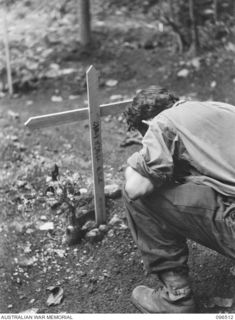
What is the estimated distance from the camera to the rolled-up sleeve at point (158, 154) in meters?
2.80

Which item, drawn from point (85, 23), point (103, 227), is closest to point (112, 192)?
point (103, 227)

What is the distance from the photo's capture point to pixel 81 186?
14.8ft

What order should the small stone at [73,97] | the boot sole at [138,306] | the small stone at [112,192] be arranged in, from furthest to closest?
the small stone at [73,97] → the small stone at [112,192] → the boot sole at [138,306]

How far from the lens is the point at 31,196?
4.50m

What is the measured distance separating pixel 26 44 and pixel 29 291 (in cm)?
429

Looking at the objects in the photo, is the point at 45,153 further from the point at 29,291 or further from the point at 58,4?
the point at 58,4

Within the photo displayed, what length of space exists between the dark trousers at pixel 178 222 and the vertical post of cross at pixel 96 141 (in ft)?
2.51

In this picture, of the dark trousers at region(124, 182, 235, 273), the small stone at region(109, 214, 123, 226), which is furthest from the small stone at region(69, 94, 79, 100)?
the dark trousers at region(124, 182, 235, 273)

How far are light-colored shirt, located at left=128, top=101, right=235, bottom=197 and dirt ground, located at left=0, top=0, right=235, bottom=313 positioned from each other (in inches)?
34.1

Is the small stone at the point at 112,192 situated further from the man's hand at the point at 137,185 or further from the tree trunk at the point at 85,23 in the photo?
the tree trunk at the point at 85,23

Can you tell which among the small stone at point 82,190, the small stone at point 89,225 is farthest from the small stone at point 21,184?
the small stone at point 89,225

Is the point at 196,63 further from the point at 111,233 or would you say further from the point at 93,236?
the point at 93,236

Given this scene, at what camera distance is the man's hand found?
2873 millimetres

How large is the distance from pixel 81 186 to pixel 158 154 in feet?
5.88
